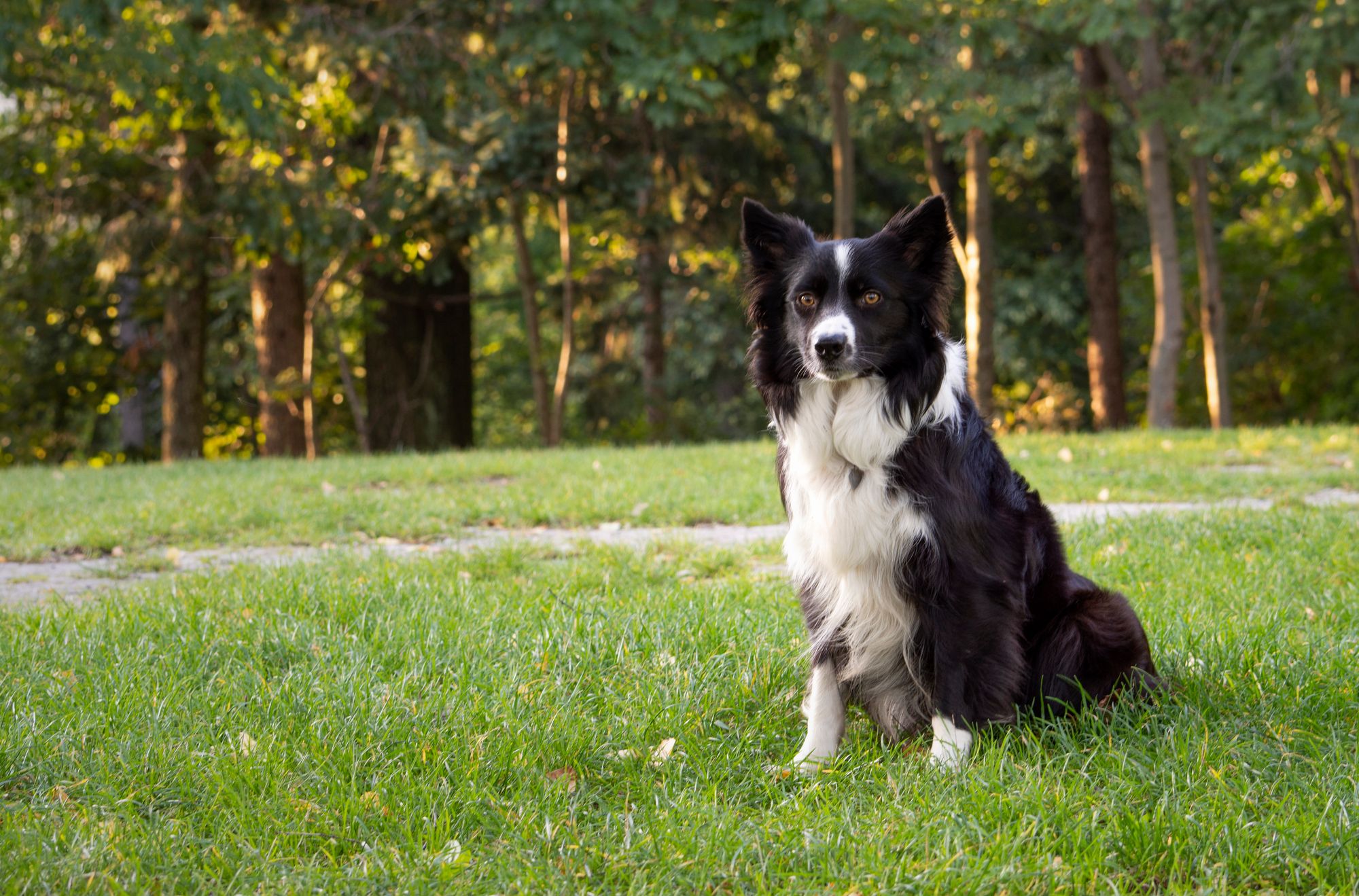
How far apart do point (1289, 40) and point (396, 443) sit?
1203 centimetres

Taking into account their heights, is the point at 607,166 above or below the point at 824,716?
above

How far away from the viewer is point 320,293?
570 inches

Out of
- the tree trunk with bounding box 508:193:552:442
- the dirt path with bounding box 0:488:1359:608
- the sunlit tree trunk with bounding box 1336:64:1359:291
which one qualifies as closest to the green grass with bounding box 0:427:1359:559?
the dirt path with bounding box 0:488:1359:608

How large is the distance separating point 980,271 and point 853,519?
11.2 meters

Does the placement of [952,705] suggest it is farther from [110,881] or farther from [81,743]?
[81,743]

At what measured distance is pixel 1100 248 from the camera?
53.9 ft

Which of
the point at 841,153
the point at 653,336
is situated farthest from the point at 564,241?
the point at 841,153

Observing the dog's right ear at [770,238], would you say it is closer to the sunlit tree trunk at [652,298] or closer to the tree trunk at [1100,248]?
the sunlit tree trunk at [652,298]

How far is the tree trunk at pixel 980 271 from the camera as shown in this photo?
44.1 ft

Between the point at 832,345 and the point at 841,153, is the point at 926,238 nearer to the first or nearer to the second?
the point at 832,345

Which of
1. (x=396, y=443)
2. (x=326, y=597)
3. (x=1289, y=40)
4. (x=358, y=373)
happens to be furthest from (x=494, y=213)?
(x=326, y=597)

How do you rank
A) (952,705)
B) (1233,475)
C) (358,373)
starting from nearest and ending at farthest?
(952,705), (1233,475), (358,373)

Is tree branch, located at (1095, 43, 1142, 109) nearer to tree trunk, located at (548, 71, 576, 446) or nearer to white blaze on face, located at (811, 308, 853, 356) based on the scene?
tree trunk, located at (548, 71, 576, 446)

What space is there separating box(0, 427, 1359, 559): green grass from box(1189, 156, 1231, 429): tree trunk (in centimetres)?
379
